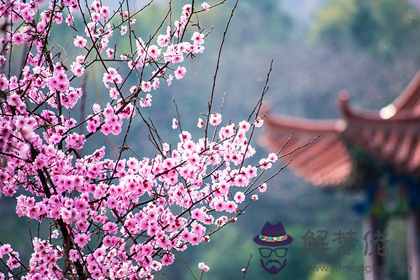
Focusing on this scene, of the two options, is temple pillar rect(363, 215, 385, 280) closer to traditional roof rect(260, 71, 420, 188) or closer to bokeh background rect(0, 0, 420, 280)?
traditional roof rect(260, 71, 420, 188)

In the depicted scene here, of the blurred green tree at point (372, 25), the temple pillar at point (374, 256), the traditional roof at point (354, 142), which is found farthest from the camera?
the blurred green tree at point (372, 25)

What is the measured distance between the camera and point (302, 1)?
21578 mm

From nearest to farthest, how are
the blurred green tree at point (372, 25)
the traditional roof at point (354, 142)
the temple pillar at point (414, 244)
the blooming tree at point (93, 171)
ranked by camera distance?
the blooming tree at point (93, 171) → the traditional roof at point (354, 142) → the temple pillar at point (414, 244) → the blurred green tree at point (372, 25)

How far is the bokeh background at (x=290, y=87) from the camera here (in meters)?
12.2

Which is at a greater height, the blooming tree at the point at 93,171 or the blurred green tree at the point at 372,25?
the blurred green tree at the point at 372,25

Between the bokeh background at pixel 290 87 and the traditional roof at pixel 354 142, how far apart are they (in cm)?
498

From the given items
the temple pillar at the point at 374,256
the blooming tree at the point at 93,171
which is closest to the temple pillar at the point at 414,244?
the temple pillar at the point at 374,256

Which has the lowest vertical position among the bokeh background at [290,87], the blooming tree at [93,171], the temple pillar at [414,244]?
the blooming tree at [93,171]

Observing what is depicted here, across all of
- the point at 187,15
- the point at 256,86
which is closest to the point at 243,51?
the point at 256,86

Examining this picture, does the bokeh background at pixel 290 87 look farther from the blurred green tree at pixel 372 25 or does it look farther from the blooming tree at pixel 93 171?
the blooming tree at pixel 93 171

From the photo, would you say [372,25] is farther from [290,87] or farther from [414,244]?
[414,244]

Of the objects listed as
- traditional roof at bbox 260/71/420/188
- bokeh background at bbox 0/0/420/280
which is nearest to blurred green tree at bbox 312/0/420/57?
bokeh background at bbox 0/0/420/280

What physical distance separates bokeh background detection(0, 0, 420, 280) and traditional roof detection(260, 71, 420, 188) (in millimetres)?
4979

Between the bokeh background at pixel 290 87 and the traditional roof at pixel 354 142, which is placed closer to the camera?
the traditional roof at pixel 354 142
